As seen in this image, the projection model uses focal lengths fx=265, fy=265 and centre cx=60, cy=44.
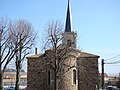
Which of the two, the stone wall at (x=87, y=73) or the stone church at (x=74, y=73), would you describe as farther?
the stone wall at (x=87, y=73)

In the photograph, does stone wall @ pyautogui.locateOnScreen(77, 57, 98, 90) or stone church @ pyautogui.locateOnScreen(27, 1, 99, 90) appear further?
stone wall @ pyautogui.locateOnScreen(77, 57, 98, 90)

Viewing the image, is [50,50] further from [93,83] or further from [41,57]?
[93,83]

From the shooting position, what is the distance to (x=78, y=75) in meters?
51.2

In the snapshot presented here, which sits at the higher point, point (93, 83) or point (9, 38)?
point (9, 38)

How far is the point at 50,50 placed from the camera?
4081 centimetres

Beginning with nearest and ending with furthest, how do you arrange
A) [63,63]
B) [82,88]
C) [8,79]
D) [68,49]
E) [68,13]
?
[68,49] → [63,63] → [82,88] → [68,13] → [8,79]

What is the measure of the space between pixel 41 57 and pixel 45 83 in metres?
5.11

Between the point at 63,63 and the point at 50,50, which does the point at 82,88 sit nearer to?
the point at 63,63

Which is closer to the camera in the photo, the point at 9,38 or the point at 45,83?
the point at 9,38

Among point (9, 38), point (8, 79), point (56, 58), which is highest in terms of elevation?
point (9, 38)

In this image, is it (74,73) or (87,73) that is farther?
(87,73)

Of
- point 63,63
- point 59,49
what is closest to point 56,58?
point 59,49

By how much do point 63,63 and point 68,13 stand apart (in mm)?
17418

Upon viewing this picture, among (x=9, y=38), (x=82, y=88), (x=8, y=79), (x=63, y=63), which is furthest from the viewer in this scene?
(x=8, y=79)
